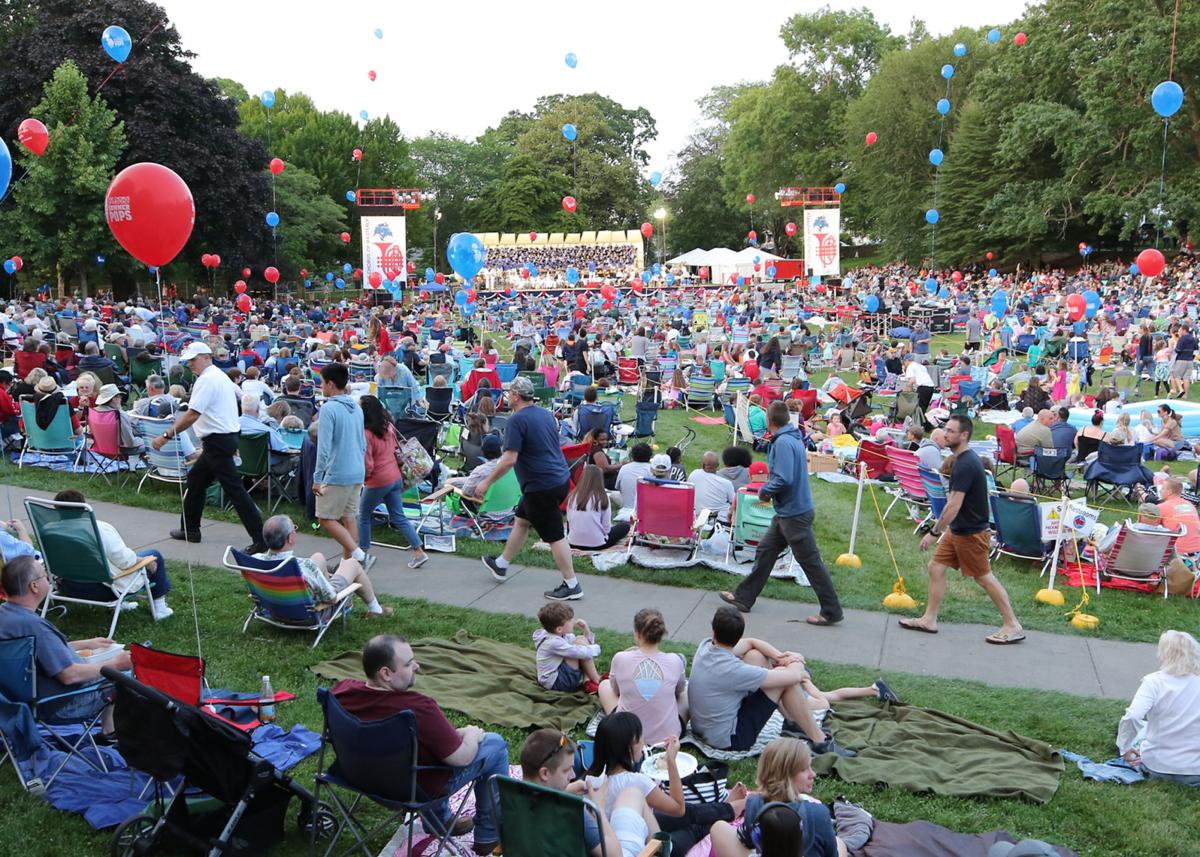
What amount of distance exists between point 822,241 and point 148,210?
40332 mm

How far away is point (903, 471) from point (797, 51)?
5851 centimetres

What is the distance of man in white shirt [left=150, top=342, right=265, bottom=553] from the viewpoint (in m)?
7.57

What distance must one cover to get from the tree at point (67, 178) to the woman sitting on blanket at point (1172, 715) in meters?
30.6

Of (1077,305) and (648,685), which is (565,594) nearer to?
(648,685)

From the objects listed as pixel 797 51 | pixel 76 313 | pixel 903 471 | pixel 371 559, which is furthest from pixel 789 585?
pixel 797 51

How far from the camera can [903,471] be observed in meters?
9.88

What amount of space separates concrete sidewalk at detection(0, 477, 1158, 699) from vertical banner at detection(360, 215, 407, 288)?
106ft

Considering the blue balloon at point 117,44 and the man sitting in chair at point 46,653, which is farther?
the blue balloon at point 117,44

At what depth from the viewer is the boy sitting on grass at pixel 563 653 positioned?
5.58 metres

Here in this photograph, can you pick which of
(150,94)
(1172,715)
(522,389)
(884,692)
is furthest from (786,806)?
(150,94)

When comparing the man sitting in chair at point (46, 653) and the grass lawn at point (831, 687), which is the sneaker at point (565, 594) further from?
Result: the man sitting in chair at point (46, 653)

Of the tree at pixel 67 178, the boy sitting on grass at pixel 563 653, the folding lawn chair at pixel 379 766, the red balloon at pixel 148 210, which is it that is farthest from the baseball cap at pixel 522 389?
the tree at pixel 67 178

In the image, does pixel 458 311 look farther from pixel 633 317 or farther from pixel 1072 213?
pixel 1072 213

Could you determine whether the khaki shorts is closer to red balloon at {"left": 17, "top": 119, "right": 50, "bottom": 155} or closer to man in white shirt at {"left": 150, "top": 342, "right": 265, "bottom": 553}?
man in white shirt at {"left": 150, "top": 342, "right": 265, "bottom": 553}
